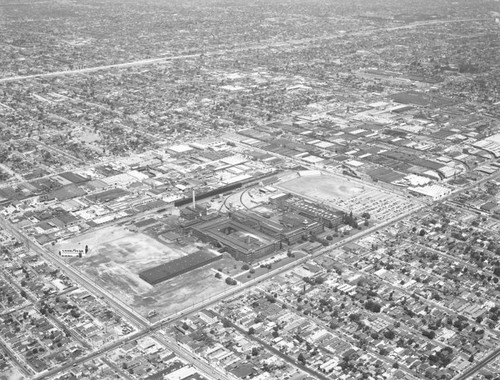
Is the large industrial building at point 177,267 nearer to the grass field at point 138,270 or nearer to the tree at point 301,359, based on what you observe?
the grass field at point 138,270

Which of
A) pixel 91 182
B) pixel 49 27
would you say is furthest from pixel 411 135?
pixel 49 27

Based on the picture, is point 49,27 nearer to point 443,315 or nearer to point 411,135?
point 411,135

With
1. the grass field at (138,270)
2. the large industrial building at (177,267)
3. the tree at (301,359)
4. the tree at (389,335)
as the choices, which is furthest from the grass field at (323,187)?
the tree at (301,359)

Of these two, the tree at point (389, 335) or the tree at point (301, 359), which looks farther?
the tree at point (389, 335)

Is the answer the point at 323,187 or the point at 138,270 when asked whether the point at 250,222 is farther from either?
the point at 323,187

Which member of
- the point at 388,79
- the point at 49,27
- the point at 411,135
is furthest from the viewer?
the point at 49,27

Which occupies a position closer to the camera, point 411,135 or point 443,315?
point 443,315
